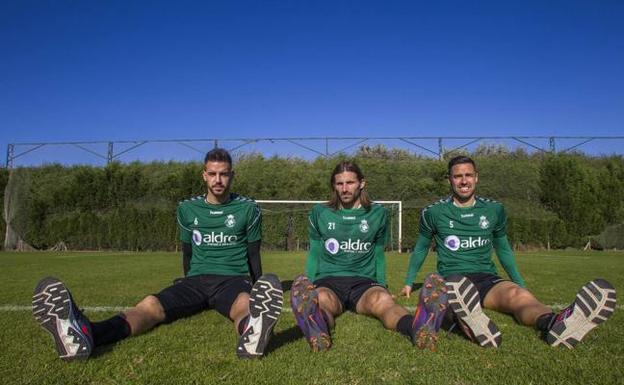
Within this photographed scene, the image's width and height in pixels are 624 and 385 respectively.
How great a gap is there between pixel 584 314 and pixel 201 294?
2691 mm

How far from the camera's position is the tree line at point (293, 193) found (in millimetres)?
19172

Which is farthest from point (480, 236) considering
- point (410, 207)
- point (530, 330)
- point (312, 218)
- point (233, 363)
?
point (410, 207)

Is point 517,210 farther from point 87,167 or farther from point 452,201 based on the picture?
point 87,167

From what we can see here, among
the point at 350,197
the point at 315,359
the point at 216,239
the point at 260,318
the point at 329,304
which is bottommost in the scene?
the point at 315,359

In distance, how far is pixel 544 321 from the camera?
119 inches

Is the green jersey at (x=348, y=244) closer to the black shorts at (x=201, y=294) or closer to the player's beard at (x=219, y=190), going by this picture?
the black shorts at (x=201, y=294)

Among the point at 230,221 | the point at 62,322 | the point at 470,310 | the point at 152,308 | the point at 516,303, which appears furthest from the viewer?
the point at 230,221

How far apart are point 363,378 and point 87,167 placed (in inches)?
890

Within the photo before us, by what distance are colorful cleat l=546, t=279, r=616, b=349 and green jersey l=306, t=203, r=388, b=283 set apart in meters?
1.50

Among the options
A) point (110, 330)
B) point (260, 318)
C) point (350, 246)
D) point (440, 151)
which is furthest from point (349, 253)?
point (440, 151)

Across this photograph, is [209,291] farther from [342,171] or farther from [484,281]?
[484,281]

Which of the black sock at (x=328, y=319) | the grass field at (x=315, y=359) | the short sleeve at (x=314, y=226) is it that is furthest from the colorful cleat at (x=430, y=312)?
the short sleeve at (x=314, y=226)

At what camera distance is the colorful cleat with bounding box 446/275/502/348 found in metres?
2.72

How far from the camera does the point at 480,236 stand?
4.18 metres
